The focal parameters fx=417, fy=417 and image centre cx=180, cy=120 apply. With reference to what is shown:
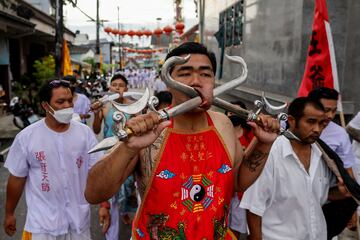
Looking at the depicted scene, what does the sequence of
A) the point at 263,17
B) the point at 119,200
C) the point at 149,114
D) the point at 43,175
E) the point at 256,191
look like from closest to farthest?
the point at 149,114 → the point at 256,191 → the point at 43,175 → the point at 119,200 → the point at 263,17

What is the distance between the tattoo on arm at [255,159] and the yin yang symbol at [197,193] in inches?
15.4

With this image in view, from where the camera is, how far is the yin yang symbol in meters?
2.03

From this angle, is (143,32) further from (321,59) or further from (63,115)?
(63,115)

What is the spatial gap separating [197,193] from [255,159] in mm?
446

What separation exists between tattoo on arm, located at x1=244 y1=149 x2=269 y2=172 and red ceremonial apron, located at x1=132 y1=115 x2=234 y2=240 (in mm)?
197

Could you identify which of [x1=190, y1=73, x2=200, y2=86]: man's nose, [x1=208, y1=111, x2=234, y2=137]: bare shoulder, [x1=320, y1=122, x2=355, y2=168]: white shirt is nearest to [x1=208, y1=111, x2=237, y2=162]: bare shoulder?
[x1=208, y1=111, x2=234, y2=137]: bare shoulder

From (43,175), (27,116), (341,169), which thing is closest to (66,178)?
(43,175)

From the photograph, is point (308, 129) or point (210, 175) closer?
point (210, 175)

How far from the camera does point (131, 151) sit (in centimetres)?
179

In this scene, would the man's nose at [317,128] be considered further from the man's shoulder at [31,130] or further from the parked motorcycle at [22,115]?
the parked motorcycle at [22,115]

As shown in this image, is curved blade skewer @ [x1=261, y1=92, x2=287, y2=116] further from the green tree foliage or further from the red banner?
the green tree foliage

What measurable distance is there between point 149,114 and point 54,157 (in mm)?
1793

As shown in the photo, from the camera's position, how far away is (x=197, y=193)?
2.05 meters

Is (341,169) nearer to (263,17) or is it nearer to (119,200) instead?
(119,200)
